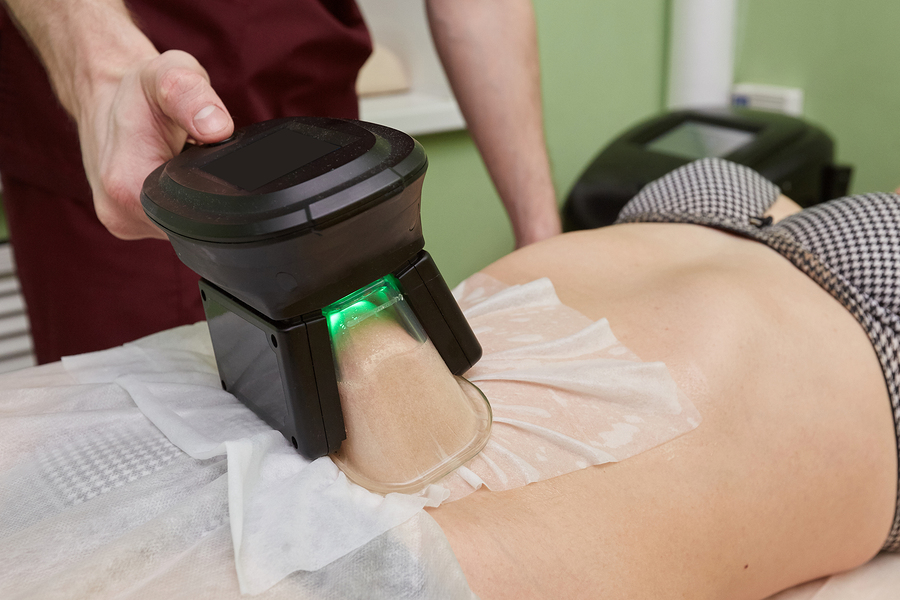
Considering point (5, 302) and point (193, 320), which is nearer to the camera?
point (193, 320)

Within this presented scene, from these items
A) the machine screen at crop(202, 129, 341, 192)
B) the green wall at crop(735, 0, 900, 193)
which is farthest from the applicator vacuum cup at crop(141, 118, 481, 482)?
the green wall at crop(735, 0, 900, 193)

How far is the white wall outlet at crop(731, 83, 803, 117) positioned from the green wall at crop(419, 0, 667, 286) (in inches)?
10.6

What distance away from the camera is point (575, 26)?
213 centimetres

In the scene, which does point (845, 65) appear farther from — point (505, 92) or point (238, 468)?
point (238, 468)

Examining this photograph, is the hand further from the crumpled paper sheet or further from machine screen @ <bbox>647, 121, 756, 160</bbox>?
machine screen @ <bbox>647, 121, 756, 160</bbox>

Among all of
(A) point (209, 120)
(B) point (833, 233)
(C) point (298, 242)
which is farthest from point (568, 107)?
(C) point (298, 242)

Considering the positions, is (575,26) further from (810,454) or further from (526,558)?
(526,558)

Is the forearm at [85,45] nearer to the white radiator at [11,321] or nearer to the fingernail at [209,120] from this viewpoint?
the fingernail at [209,120]

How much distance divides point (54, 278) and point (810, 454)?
44.1 inches

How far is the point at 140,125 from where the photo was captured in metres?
0.67

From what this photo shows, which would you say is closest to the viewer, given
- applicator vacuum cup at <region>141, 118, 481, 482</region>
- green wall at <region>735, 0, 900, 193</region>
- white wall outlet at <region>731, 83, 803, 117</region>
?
applicator vacuum cup at <region>141, 118, 481, 482</region>

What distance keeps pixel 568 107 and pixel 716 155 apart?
0.67 metres

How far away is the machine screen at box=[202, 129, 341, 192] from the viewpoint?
50cm

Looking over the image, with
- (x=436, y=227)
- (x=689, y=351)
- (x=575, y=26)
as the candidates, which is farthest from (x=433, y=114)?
(x=689, y=351)
